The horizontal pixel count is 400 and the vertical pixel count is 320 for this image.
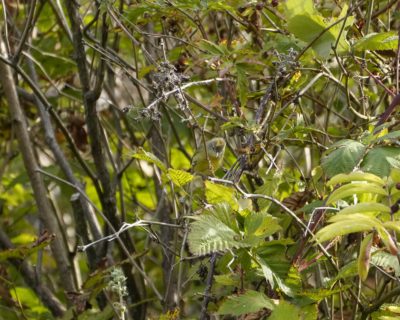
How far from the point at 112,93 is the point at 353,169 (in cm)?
185

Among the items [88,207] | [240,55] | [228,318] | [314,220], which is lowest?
[228,318]

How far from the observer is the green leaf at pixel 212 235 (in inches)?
57.2

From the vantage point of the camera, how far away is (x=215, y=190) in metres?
1.65

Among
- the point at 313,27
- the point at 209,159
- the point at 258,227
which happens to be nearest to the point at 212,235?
the point at 258,227

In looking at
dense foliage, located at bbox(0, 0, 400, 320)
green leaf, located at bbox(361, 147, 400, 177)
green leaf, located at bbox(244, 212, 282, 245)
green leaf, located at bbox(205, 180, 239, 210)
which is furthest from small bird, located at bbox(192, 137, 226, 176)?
green leaf, located at bbox(361, 147, 400, 177)

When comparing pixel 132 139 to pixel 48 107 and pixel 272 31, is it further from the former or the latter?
pixel 272 31

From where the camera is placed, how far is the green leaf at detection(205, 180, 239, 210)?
164 centimetres

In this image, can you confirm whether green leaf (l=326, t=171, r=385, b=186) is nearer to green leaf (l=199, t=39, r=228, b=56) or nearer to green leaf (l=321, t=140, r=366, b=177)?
green leaf (l=321, t=140, r=366, b=177)

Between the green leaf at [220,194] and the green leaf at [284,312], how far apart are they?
0.79 feet

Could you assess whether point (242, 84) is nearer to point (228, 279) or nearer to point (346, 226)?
point (228, 279)

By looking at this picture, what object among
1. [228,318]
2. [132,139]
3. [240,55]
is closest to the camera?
[240,55]

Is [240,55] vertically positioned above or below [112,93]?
above

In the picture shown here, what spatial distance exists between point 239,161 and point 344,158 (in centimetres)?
34

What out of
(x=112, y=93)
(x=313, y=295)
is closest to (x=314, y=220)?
(x=313, y=295)
